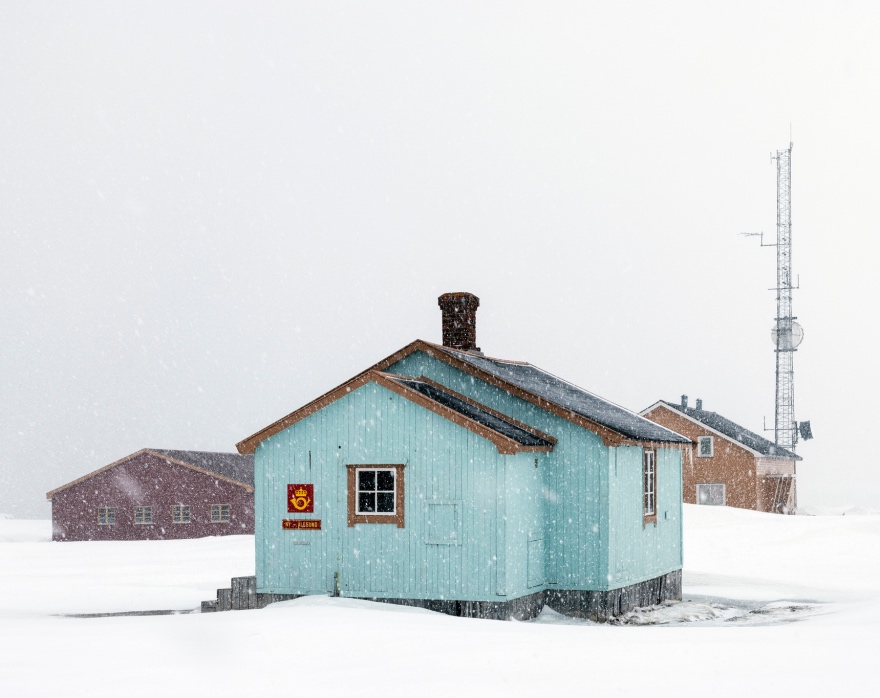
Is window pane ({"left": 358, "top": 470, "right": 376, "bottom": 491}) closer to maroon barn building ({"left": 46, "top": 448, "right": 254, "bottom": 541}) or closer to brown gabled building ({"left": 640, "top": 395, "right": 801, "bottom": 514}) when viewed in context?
maroon barn building ({"left": 46, "top": 448, "right": 254, "bottom": 541})

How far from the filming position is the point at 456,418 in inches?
740

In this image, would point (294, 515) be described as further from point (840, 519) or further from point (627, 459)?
point (840, 519)

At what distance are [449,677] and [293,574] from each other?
8.80m

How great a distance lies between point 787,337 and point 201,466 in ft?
102

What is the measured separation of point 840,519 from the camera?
46.4 meters

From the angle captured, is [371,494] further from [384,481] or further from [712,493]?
[712,493]

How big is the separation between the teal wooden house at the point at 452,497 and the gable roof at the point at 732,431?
33698 mm

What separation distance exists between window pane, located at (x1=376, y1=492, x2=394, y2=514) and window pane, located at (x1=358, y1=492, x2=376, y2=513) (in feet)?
0.30

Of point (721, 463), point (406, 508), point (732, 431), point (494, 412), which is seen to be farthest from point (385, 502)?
point (732, 431)

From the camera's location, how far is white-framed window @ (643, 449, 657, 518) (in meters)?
22.7

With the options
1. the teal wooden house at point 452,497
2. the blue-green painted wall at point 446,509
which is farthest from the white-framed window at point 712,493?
the blue-green painted wall at point 446,509

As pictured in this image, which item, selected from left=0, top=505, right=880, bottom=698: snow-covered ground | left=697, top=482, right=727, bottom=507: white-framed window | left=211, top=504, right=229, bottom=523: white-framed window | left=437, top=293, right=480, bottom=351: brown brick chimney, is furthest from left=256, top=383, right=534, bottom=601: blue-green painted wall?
left=697, top=482, right=727, bottom=507: white-framed window

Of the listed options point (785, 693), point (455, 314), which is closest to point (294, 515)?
point (455, 314)

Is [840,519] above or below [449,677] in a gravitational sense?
below
